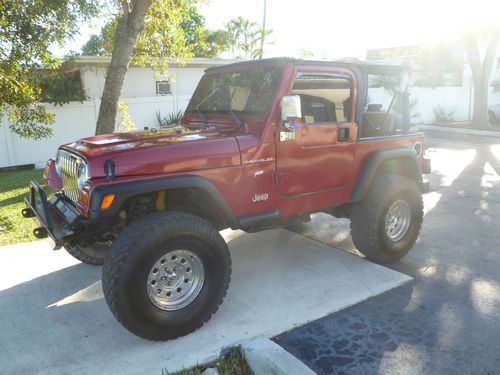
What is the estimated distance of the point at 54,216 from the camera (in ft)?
11.5

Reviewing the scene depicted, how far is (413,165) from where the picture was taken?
4.94m

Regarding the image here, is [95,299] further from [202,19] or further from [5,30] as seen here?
[202,19]

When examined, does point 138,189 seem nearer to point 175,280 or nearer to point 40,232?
point 175,280

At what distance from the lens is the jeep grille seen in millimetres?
3498

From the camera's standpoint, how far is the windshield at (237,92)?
154 inches

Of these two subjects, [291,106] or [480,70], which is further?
[480,70]

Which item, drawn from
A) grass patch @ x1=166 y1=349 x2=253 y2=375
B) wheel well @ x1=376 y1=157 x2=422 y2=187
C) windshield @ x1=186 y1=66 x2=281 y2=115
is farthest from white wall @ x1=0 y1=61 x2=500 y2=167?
grass patch @ x1=166 y1=349 x2=253 y2=375

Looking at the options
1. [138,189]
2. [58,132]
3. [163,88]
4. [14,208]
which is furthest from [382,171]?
[163,88]

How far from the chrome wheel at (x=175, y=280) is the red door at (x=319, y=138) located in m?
1.07

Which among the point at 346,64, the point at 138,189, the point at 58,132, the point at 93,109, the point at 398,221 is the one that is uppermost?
the point at 346,64

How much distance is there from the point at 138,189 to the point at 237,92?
1609mm

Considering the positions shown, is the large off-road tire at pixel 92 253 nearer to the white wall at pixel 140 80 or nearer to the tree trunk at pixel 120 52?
the tree trunk at pixel 120 52

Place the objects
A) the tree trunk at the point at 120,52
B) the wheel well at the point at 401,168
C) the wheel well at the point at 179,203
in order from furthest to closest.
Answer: the tree trunk at the point at 120,52 → the wheel well at the point at 401,168 → the wheel well at the point at 179,203

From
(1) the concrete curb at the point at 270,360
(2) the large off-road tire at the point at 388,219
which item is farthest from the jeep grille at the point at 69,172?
(2) the large off-road tire at the point at 388,219
